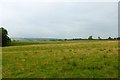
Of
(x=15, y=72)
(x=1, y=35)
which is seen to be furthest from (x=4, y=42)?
(x=15, y=72)

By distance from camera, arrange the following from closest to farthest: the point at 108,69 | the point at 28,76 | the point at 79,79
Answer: the point at 79,79, the point at 28,76, the point at 108,69

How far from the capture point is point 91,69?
1378 cm

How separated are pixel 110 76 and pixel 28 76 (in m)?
4.42

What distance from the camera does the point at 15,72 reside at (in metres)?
13.9

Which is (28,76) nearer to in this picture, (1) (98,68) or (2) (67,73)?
(2) (67,73)

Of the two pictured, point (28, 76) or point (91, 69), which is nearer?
point (28, 76)

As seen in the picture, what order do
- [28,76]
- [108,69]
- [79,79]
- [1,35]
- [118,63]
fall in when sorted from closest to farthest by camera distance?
[79,79] → [28,76] → [108,69] → [118,63] → [1,35]

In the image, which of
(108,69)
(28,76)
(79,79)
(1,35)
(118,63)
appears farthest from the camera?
(1,35)

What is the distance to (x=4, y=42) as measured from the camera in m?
81.4

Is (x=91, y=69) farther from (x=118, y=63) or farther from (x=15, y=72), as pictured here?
(x=15, y=72)

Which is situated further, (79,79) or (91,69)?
(91,69)

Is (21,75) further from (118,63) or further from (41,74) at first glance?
(118,63)

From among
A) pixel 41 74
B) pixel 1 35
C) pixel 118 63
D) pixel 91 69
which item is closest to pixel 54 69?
pixel 41 74

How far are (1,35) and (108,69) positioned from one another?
228 ft
